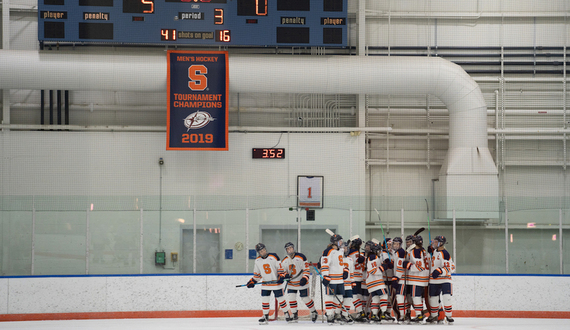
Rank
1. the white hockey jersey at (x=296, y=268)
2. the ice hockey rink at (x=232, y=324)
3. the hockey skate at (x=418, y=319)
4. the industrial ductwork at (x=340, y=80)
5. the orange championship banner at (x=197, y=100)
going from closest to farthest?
the ice hockey rink at (x=232, y=324) → the white hockey jersey at (x=296, y=268) → the hockey skate at (x=418, y=319) → the industrial ductwork at (x=340, y=80) → the orange championship banner at (x=197, y=100)

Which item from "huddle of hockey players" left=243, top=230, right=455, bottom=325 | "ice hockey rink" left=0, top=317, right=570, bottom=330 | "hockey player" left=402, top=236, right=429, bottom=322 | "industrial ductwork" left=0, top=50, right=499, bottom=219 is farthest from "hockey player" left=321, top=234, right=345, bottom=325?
"industrial ductwork" left=0, top=50, right=499, bottom=219

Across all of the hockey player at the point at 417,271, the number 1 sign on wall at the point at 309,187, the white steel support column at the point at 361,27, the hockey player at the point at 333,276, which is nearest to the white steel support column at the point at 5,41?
the number 1 sign on wall at the point at 309,187

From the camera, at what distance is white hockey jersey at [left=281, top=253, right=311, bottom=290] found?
8.07m

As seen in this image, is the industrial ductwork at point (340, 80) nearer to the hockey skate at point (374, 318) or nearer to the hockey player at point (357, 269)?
the hockey player at point (357, 269)

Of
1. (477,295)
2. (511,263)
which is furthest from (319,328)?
(511,263)

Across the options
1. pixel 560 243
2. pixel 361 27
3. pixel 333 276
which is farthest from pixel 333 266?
pixel 361 27

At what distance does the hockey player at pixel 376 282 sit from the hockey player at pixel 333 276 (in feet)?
1.45

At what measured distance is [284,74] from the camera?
1088 centimetres

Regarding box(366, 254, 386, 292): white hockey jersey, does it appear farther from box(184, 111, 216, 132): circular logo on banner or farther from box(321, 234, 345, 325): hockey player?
box(184, 111, 216, 132): circular logo on banner

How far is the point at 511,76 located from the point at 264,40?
544 cm

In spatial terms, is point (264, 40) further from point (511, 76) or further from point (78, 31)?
point (511, 76)

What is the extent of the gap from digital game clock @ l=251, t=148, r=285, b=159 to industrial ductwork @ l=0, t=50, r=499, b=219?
122 centimetres

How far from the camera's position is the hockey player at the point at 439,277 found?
806cm

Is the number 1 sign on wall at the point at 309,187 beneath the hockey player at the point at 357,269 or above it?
above
